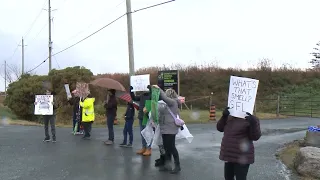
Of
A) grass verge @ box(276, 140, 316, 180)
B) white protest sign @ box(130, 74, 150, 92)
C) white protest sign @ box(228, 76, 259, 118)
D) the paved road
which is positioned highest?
white protest sign @ box(130, 74, 150, 92)

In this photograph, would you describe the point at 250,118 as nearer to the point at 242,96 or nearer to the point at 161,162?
the point at 242,96

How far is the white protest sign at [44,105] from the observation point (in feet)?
38.5

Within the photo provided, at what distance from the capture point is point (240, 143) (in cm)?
511

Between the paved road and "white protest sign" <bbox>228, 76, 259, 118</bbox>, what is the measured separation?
2.56 m

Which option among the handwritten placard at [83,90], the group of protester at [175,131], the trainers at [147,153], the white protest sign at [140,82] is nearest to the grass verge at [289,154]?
the group of protester at [175,131]

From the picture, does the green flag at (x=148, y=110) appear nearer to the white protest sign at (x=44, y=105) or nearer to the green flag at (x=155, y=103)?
the green flag at (x=155, y=103)

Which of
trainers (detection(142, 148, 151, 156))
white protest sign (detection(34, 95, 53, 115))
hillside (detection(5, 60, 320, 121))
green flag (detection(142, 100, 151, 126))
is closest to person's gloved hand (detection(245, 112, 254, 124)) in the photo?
green flag (detection(142, 100, 151, 126))

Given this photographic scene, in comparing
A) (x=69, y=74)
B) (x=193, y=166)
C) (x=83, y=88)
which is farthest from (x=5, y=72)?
(x=193, y=166)

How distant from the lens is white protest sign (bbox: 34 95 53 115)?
11.7 meters

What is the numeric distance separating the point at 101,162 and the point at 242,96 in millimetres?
4524

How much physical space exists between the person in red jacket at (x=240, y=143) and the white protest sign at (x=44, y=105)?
7853mm

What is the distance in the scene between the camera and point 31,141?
39.4 feet

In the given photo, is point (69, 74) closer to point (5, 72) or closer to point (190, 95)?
point (190, 95)

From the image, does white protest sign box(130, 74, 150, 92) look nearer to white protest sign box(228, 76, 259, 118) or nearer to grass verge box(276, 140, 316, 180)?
grass verge box(276, 140, 316, 180)
